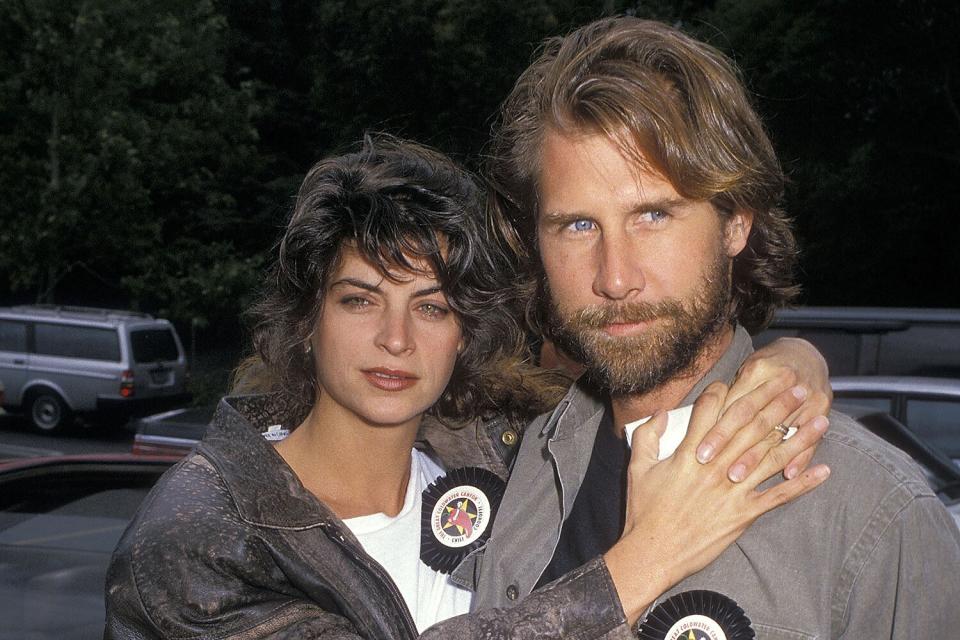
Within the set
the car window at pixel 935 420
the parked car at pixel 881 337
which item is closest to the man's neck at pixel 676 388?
the car window at pixel 935 420

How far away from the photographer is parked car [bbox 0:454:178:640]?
2883 millimetres

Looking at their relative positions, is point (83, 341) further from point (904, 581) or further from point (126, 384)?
point (904, 581)

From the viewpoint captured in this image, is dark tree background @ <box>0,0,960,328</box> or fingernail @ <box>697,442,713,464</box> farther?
dark tree background @ <box>0,0,960,328</box>

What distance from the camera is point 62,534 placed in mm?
3270

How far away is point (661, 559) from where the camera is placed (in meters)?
1.89

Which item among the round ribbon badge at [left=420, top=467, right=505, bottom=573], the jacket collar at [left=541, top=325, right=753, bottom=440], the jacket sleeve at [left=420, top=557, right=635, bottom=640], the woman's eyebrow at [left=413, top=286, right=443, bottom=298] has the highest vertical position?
the woman's eyebrow at [left=413, top=286, right=443, bottom=298]

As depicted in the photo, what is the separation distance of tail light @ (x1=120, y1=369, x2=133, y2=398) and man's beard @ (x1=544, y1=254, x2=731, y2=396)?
15.6 m

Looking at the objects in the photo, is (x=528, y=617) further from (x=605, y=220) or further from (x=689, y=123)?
(x=689, y=123)

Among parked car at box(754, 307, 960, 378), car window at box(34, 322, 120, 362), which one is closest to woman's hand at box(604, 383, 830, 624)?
parked car at box(754, 307, 960, 378)

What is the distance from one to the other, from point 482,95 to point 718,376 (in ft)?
34.4

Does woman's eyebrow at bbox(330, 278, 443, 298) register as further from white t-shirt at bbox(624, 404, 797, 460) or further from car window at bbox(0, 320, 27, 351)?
car window at bbox(0, 320, 27, 351)

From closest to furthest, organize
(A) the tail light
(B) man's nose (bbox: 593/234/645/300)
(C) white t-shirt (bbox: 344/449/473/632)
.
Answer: (B) man's nose (bbox: 593/234/645/300) < (C) white t-shirt (bbox: 344/449/473/632) < (A) the tail light

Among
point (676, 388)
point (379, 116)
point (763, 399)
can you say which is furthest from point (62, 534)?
point (379, 116)

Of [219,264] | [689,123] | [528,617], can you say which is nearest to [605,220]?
[689,123]
